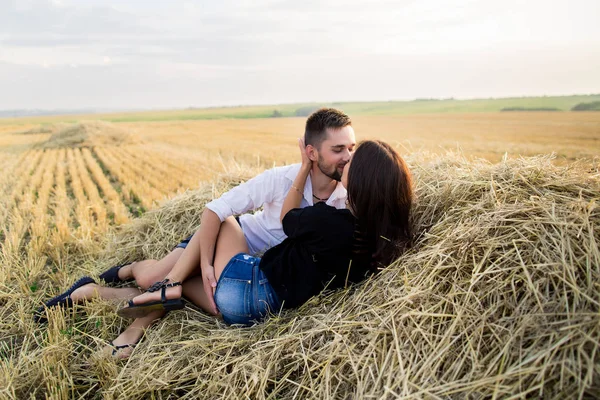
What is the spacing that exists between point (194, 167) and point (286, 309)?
30.2 ft

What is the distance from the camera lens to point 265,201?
3604 mm

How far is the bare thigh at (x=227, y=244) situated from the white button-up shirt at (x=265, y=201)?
9 cm

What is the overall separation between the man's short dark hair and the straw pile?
35.9 inches

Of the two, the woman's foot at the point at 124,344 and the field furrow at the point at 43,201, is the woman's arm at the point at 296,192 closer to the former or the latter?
the woman's foot at the point at 124,344

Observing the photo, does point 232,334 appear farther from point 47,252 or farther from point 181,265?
point 47,252

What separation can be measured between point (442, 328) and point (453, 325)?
0.10 metres

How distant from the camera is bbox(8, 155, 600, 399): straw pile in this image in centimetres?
185

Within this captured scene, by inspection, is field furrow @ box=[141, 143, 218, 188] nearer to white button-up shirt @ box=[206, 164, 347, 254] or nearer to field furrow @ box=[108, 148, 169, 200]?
field furrow @ box=[108, 148, 169, 200]

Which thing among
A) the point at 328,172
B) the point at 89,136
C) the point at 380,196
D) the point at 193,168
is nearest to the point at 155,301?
the point at 328,172

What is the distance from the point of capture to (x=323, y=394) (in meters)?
2.21

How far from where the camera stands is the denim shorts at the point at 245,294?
Answer: 9.51 ft

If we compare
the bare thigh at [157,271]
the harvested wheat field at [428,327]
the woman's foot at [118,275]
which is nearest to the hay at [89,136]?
the woman's foot at [118,275]

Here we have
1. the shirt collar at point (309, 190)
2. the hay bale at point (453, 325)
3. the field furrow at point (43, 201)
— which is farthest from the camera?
the field furrow at point (43, 201)

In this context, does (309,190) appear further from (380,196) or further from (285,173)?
(380,196)
